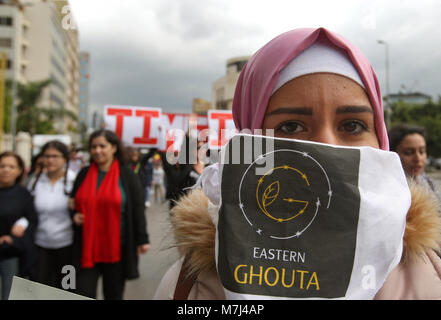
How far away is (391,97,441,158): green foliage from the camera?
78.8ft

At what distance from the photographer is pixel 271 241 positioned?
28.8 inches

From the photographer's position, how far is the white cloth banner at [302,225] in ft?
2.36

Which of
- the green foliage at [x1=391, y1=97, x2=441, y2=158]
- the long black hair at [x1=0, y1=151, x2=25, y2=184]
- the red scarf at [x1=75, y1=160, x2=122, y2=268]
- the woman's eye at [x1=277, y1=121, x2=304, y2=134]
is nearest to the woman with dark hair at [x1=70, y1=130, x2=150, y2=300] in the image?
the red scarf at [x1=75, y1=160, x2=122, y2=268]

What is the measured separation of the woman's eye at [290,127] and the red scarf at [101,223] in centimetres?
234

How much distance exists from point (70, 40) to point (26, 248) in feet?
9.31

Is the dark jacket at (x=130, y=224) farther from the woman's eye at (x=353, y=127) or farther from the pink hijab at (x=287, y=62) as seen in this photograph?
the woman's eye at (x=353, y=127)

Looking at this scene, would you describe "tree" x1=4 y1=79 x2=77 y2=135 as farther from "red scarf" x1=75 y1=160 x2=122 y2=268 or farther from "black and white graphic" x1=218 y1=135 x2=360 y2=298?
"black and white graphic" x1=218 y1=135 x2=360 y2=298

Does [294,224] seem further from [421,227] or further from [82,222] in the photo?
[82,222]

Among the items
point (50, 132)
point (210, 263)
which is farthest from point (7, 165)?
point (50, 132)

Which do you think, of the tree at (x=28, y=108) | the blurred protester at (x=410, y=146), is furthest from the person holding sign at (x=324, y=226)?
the tree at (x=28, y=108)

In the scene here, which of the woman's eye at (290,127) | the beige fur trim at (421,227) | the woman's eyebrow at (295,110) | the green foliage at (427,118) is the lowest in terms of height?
the beige fur trim at (421,227)

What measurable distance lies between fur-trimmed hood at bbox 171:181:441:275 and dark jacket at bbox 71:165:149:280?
2224 millimetres

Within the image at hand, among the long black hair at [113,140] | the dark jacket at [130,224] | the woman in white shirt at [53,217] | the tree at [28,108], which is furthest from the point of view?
the tree at [28,108]
